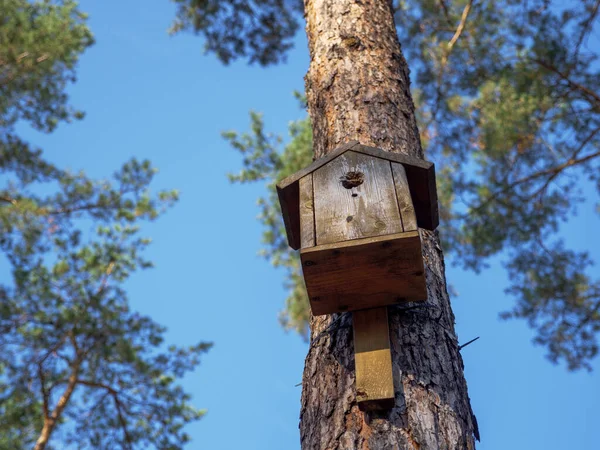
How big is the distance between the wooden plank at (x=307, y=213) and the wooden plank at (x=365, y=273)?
0.06 metres

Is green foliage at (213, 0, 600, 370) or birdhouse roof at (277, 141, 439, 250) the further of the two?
green foliage at (213, 0, 600, 370)

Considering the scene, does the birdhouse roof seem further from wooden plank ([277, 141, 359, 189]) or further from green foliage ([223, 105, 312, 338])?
green foliage ([223, 105, 312, 338])

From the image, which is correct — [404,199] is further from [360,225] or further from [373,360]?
[373,360]

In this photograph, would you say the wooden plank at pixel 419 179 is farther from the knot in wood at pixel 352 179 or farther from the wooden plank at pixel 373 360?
the wooden plank at pixel 373 360

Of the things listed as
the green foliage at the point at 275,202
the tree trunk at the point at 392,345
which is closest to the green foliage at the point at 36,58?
the green foliage at the point at 275,202

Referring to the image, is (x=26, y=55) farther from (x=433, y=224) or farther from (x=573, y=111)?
(x=433, y=224)

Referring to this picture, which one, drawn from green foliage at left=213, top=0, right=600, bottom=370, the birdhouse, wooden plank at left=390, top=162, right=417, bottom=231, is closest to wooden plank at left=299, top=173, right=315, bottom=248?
the birdhouse

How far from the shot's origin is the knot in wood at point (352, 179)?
2113 millimetres

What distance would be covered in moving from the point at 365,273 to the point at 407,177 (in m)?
0.39

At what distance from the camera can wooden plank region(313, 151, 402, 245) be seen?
76.5 inches

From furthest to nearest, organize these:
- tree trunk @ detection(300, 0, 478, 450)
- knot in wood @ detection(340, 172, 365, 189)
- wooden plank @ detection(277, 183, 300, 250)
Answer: wooden plank @ detection(277, 183, 300, 250) < knot in wood @ detection(340, 172, 365, 189) < tree trunk @ detection(300, 0, 478, 450)

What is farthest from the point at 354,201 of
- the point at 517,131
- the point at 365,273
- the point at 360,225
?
the point at 517,131

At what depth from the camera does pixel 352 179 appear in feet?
6.98

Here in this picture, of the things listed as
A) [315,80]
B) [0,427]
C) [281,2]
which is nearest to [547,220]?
[281,2]
